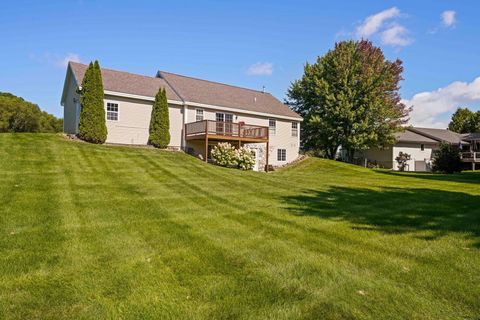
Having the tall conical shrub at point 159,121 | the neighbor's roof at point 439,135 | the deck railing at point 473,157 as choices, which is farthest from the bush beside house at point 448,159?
the tall conical shrub at point 159,121

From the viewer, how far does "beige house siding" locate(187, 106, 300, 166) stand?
21156 mm

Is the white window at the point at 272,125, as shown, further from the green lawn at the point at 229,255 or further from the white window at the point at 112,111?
the green lawn at the point at 229,255

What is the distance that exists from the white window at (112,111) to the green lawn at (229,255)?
387 inches

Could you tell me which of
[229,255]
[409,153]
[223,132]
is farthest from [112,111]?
[409,153]

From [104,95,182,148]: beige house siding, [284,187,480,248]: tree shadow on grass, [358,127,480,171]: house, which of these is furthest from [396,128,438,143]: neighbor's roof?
[284,187,480,248]: tree shadow on grass

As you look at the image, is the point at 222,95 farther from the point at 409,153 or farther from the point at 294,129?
the point at 409,153

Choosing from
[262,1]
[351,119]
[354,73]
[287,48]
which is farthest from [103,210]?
[354,73]

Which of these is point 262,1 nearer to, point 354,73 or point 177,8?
point 177,8

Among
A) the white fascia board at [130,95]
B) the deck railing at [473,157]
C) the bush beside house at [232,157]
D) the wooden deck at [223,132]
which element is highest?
the white fascia board at [130,95]

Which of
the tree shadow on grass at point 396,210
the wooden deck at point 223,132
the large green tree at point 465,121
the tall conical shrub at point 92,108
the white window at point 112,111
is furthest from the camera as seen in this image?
the large green tree at point 465,121

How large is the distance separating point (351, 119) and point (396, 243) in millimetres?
24426

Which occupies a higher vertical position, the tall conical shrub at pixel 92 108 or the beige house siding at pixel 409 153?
the tall conical shrub at pixel 92 108

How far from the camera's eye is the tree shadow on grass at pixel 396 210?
5934 millimetres

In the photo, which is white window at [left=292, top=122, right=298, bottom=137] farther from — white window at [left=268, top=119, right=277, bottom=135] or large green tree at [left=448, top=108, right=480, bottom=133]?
large green tree at [left=448, top=108, right=480, bottom=133]
